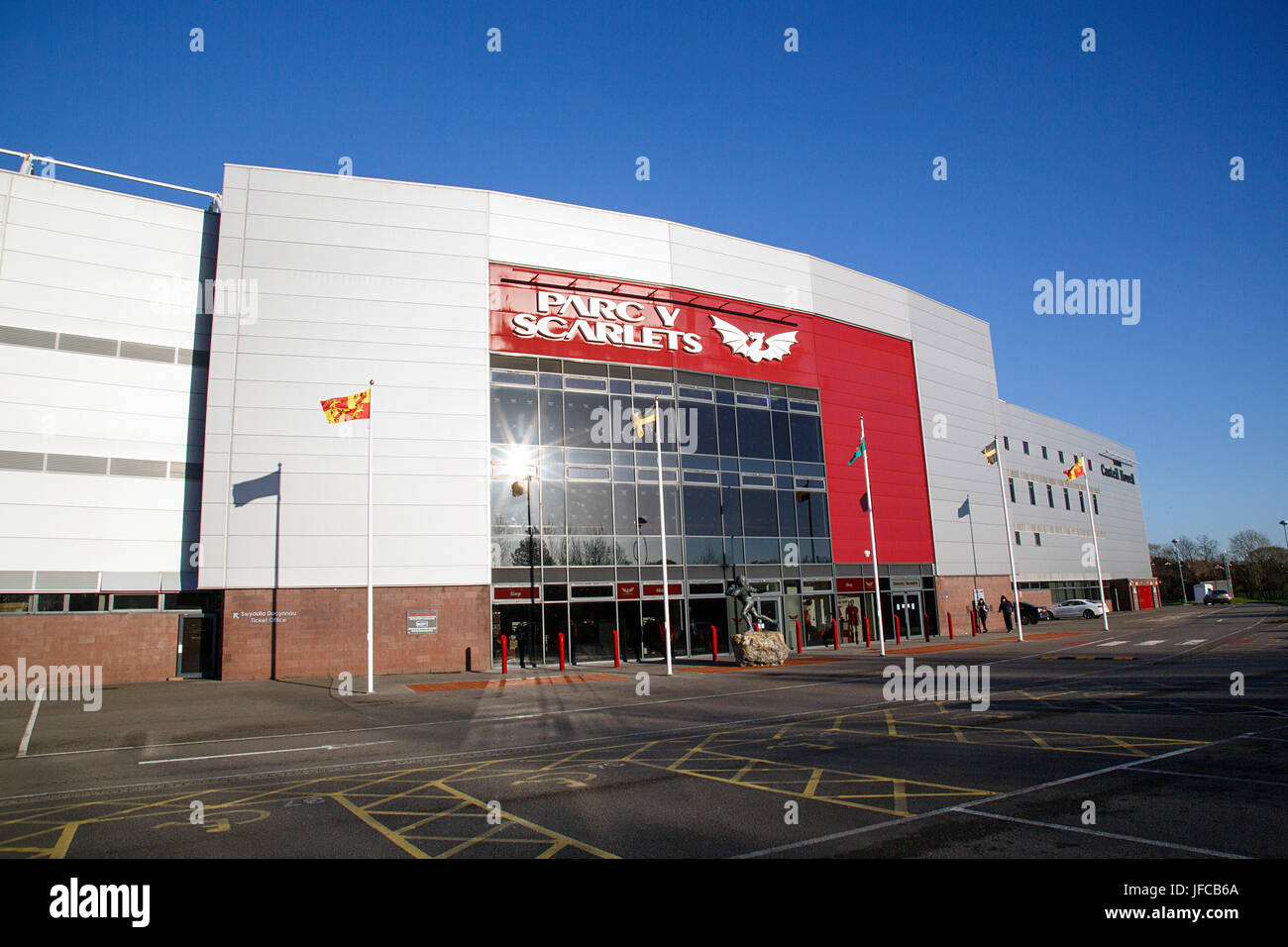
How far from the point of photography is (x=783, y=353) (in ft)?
112

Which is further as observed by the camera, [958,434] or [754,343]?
[958,434]

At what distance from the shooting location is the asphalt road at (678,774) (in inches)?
243

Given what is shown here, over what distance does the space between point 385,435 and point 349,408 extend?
344cm

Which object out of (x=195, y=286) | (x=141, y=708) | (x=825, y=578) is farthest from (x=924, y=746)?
(x=195, y=286)

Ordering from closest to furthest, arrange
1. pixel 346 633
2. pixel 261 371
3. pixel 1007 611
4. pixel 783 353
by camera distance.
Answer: pixel 346 633 < pixel 261 371 < pixel 783 353 < pixel 1007 611

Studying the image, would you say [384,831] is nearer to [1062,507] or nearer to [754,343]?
[754,343]

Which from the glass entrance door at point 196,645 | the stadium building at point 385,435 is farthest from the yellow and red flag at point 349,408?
the glass entrance door at point 196,645

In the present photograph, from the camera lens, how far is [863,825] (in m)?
6.43

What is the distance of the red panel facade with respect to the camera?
28906 millimetres

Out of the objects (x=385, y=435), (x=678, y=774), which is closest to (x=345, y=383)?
(x=385, y=435)

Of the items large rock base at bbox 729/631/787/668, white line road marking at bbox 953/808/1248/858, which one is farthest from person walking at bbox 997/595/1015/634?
white line road marking at bbox 953/808/1248/858

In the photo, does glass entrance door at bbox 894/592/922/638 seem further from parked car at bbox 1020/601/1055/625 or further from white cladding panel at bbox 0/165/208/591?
white cladding panel at bbox 0/165/208/591

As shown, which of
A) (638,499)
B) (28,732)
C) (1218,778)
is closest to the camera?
(1218,778)

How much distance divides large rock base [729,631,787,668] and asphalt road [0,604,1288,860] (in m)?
6.88
